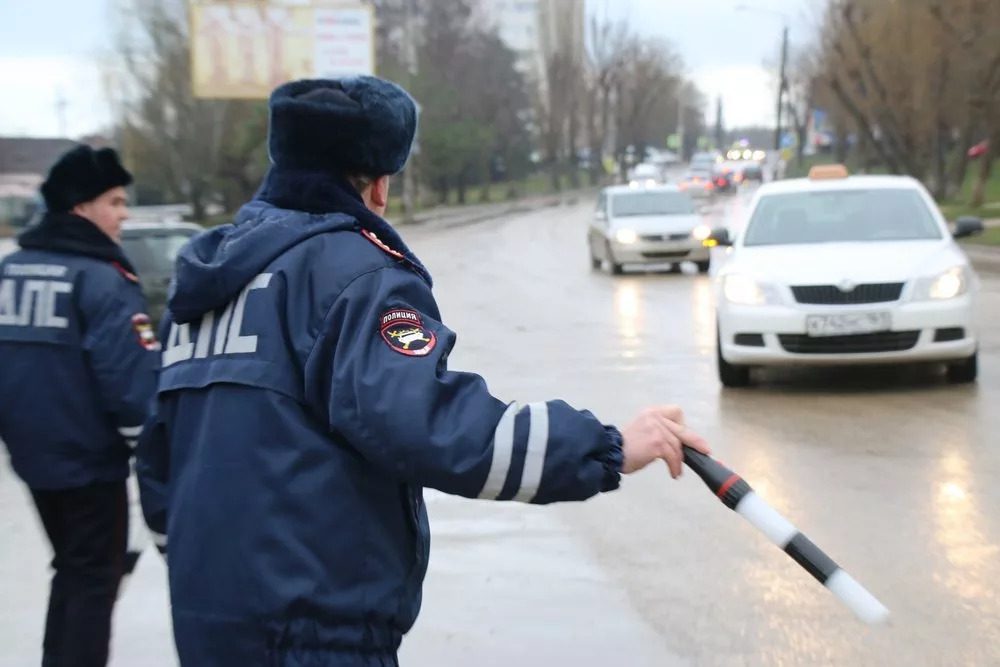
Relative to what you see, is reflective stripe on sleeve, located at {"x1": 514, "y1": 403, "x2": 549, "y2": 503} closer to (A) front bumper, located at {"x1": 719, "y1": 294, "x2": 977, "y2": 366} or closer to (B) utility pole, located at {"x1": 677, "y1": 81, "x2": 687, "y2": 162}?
(A) front bumper, located at {"x1": 719, "y1": 294, "x2": 977, "y2": 366}

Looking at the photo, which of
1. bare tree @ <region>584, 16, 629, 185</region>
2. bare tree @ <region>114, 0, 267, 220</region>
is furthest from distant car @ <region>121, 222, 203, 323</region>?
bare tree @ <region>584, 16, 629, 185</region>

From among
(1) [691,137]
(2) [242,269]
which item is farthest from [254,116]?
(1) [691,137]

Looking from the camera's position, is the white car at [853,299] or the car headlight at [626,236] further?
the car headlight at [626,236]

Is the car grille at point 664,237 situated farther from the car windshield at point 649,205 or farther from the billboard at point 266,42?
the billboard at point 266,42

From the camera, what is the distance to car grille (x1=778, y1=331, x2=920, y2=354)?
33.6 feet

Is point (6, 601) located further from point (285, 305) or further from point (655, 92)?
point (655, 92)

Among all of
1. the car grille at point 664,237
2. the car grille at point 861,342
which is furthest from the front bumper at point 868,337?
the car grille at point 664,237

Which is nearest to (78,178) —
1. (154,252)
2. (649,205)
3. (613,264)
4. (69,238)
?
(69,238)

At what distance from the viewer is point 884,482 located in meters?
7.54

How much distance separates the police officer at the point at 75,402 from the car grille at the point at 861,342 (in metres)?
6.98

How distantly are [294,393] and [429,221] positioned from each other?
52080 mm

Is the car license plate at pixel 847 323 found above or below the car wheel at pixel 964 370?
above

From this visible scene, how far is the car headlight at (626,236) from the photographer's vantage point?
2462cm

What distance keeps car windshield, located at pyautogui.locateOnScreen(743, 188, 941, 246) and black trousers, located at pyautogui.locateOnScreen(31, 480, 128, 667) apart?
8.14m
